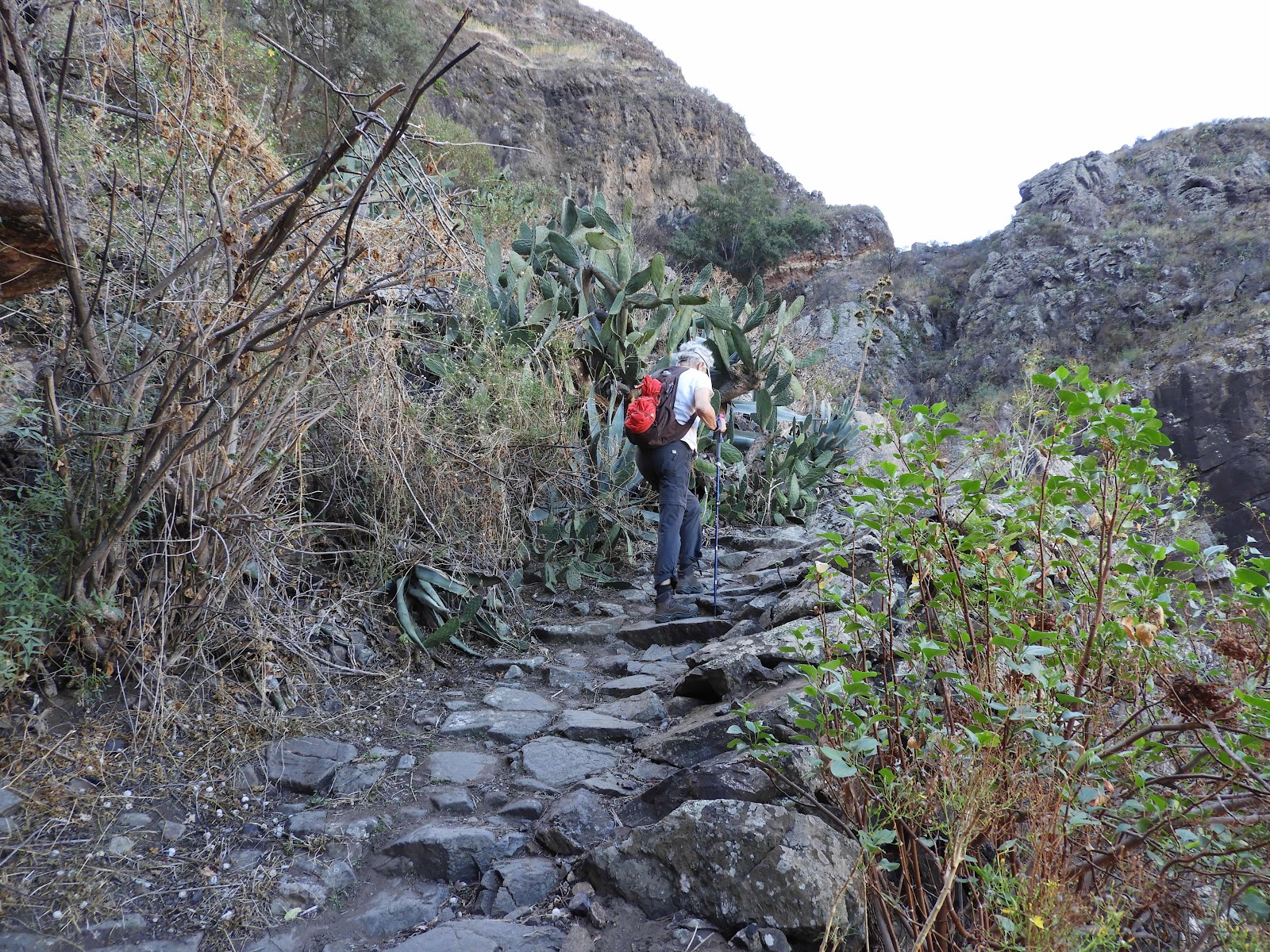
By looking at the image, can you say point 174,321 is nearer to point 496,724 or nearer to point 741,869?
point 496,724

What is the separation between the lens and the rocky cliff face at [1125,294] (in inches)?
778

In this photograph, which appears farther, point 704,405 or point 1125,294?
point 1125,294

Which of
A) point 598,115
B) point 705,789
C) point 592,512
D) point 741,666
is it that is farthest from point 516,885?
point 598,115

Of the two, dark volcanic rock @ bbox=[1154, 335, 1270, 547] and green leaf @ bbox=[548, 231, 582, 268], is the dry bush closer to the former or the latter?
green leaf @ bbox=[548, 231, 582, 268]

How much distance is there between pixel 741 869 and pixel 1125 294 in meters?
28.8

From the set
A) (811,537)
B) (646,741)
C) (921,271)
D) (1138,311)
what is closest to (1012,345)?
(1138,311)

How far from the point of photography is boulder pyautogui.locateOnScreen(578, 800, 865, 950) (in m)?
1.99

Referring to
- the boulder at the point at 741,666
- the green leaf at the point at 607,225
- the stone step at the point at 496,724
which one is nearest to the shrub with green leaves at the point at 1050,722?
the boulder at the point at 741,666

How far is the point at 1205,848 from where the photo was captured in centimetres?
186

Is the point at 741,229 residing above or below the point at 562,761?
above

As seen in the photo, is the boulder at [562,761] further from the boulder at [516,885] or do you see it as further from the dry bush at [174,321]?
→ the dry bush at [174,321]

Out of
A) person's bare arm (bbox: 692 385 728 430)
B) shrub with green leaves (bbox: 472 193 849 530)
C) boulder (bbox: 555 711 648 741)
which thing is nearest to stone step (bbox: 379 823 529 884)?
boulder (bbox: 555 711 648 741)

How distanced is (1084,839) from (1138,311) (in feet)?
92.7

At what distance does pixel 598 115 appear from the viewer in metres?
27.6
